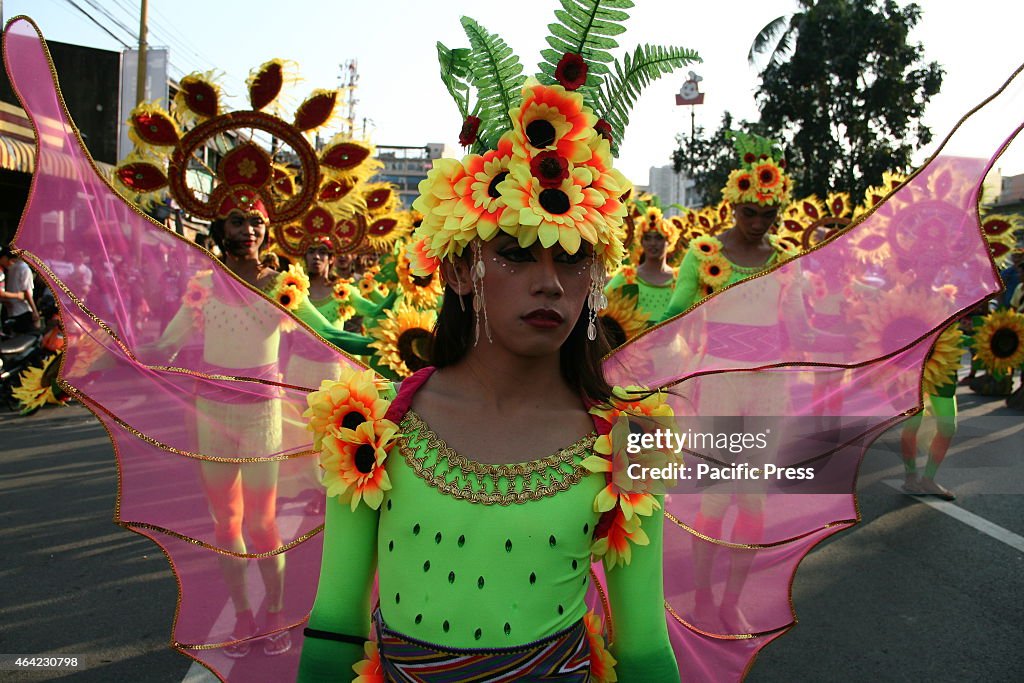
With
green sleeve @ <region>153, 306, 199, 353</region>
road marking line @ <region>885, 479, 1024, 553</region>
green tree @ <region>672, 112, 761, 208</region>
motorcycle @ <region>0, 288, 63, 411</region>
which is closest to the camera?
green sleeve @ <region>153, 306, 199, 353</region>

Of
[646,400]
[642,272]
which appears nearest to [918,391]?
[646,400]

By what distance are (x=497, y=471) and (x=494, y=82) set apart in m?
0.87

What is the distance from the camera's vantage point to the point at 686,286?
15.3ft

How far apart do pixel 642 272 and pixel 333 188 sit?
3421 mm

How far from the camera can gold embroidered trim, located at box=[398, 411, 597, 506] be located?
159 cm

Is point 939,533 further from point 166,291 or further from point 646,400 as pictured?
point 166,291

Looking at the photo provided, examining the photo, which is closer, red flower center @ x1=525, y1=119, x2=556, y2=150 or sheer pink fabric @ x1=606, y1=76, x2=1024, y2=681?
red flower center @ x1=525, y1=119, x2=556, y2=150

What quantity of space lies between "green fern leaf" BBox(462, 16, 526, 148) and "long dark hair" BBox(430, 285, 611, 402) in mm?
367

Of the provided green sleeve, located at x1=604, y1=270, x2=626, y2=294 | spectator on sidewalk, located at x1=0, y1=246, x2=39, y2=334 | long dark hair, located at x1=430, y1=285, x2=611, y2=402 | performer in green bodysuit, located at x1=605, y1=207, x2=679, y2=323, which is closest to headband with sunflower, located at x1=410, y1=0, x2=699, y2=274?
long dark hair, located at x1=430, y1=285, x2=611, y2=402

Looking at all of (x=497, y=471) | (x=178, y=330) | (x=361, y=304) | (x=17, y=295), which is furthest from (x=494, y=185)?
(x=17, y=295)

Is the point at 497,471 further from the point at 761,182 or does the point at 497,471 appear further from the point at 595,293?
the point at 761,182

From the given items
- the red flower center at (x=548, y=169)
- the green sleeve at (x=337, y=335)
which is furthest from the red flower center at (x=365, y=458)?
the green sleeve at (x=337, y=335)

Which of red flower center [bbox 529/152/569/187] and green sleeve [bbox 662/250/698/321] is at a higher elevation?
red flower center [bbox 529/152/569/187]

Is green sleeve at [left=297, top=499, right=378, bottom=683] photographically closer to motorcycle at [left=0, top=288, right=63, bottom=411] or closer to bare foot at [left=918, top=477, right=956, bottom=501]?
bare foot at [left=918, top=477, right=956, bottom=501]
